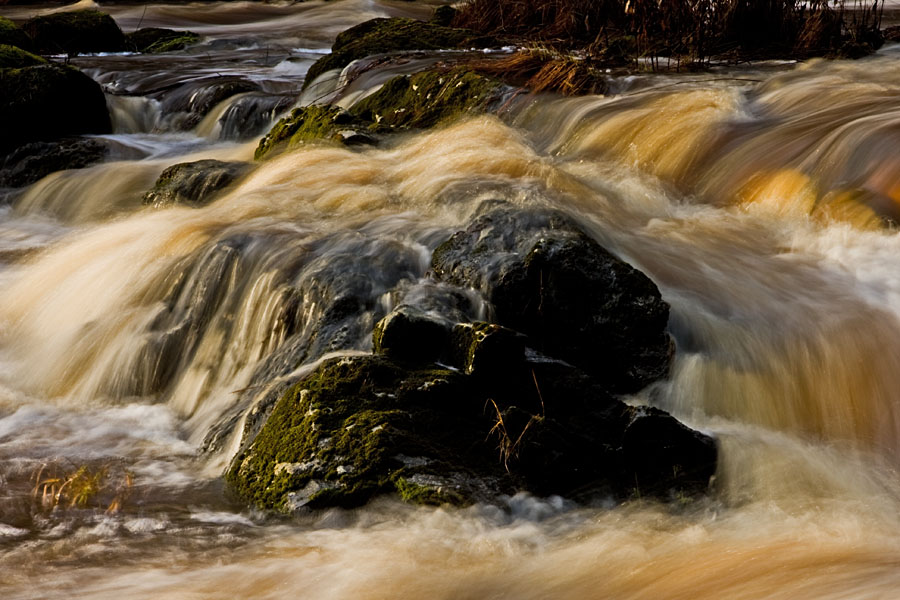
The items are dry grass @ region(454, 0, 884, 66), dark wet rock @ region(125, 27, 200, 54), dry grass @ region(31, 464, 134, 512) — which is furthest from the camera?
dark wet rock @ region(125, 27, 200, 54)

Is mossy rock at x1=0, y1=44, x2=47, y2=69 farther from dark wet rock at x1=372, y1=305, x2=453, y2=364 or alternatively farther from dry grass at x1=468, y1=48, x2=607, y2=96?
dark wet rock at x1=372, y1=305, x2=453, y2=364

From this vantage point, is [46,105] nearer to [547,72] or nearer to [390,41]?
[390,41]

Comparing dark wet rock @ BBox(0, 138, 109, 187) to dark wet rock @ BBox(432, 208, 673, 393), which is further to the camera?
dark wet rock @ BBox(0, 138, 109, 187)

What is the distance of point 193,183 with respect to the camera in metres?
7.75

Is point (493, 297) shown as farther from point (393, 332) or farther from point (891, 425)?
point (891, 425)

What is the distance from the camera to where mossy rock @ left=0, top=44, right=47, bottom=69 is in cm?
1074

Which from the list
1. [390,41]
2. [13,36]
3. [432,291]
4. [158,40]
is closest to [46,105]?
[390,41]

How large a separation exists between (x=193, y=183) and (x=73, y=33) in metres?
9.38

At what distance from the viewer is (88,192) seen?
8906mm

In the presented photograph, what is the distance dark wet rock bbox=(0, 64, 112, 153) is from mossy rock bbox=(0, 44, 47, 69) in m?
0.34

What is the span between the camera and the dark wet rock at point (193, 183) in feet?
25.1

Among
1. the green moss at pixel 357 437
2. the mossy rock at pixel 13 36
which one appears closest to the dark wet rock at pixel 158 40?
A: the mossy rock at pixel 13 36

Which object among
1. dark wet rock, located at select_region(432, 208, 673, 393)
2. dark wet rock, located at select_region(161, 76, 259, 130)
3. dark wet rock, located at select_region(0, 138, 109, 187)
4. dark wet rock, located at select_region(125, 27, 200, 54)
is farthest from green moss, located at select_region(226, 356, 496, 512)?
dark wet rock, located at select_region(125, 27, 200, 54)

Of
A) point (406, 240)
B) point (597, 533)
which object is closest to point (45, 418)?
point (406, 240)
